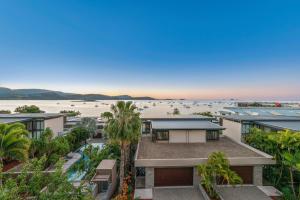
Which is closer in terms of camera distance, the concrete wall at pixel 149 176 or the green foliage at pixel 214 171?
the green foliage at pixel 214 171

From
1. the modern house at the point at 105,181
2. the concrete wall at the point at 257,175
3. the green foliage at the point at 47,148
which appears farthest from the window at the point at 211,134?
the green foliage at the point at 47,148

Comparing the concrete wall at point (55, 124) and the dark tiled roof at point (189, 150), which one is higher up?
the concrete wall at point (55, 124)

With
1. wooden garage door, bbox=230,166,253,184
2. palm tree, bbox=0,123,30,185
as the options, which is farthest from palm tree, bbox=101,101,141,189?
wooden garage door, bbox=230,166,253,184

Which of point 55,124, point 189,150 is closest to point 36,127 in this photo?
point 55,124

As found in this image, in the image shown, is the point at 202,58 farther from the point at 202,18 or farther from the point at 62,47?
the point at 62,47

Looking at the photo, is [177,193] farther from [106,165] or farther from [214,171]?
[106,165]

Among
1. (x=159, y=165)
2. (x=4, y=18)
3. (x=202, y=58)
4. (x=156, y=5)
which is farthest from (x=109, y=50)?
(x=159, y=165)

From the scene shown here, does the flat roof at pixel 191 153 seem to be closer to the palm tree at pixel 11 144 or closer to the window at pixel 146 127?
the window at pixel 146 127
